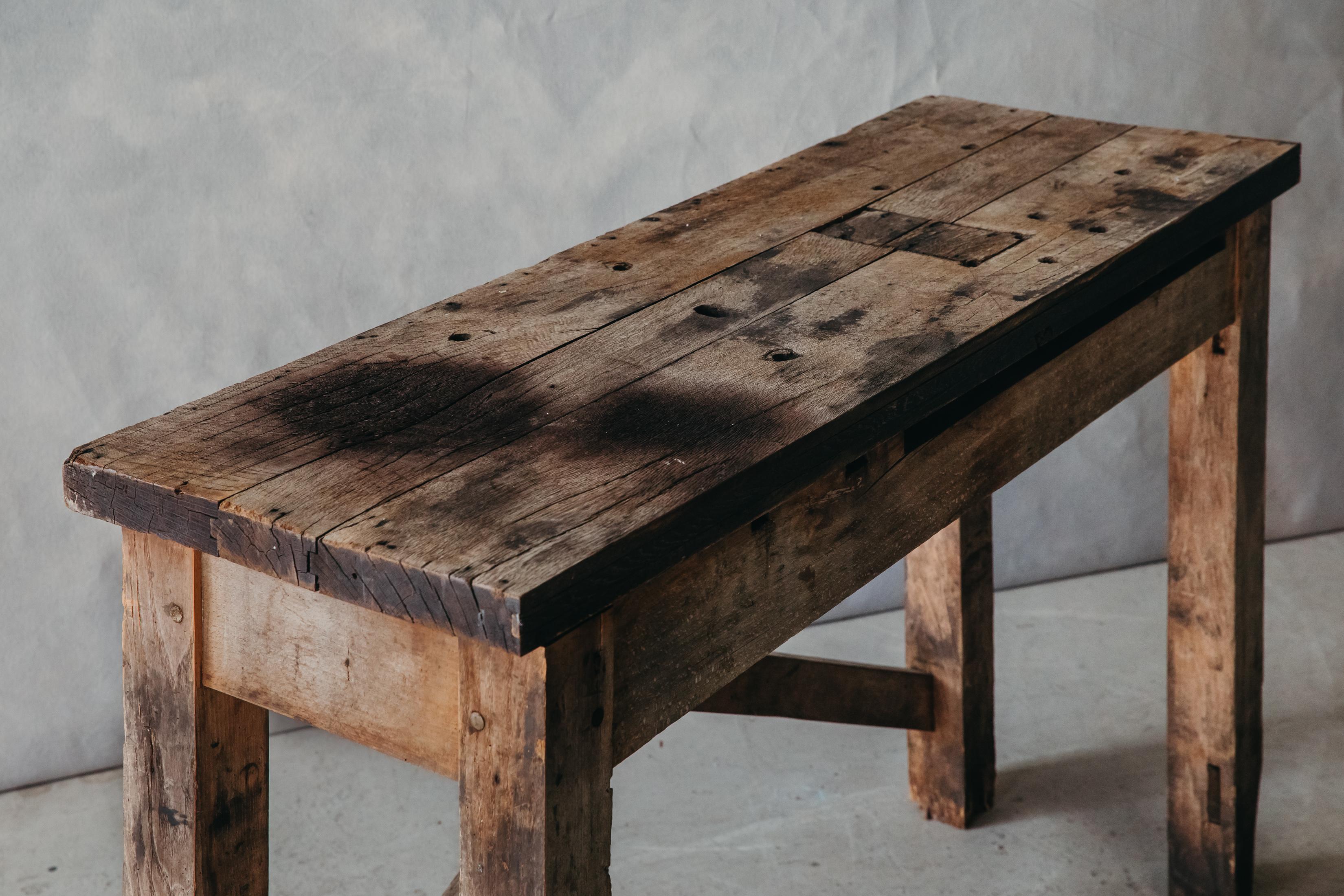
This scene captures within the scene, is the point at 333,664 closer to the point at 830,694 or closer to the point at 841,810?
the point at 830,694

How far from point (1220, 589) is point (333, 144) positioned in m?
1.56

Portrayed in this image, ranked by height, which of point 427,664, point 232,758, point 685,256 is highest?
point 685,256

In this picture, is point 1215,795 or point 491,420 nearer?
point 491,420

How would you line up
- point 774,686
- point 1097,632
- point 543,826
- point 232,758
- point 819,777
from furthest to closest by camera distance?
point 1097,632 → point 819,777 → point 774,686 → point 232,758 → point 543,826

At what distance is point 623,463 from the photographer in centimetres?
111

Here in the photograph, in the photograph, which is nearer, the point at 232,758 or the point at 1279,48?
the point at 232,758

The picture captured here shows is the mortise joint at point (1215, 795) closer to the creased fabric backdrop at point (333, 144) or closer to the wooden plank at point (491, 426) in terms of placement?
the wooden plank at point (491, 426)

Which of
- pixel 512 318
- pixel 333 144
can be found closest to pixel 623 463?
pixel 512 318

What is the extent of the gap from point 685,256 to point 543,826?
2.49 ft

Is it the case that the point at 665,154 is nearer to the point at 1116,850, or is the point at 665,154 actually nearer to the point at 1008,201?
the point at 1008,201

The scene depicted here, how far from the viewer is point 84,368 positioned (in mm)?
2338

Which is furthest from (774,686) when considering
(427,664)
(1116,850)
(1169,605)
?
(427,664)

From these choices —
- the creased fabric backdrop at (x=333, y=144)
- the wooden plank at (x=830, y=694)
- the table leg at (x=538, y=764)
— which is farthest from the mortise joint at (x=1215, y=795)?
the creased fabric backdrop at (x=333, y=144)

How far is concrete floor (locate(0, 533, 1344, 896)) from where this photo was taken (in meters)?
2.17
